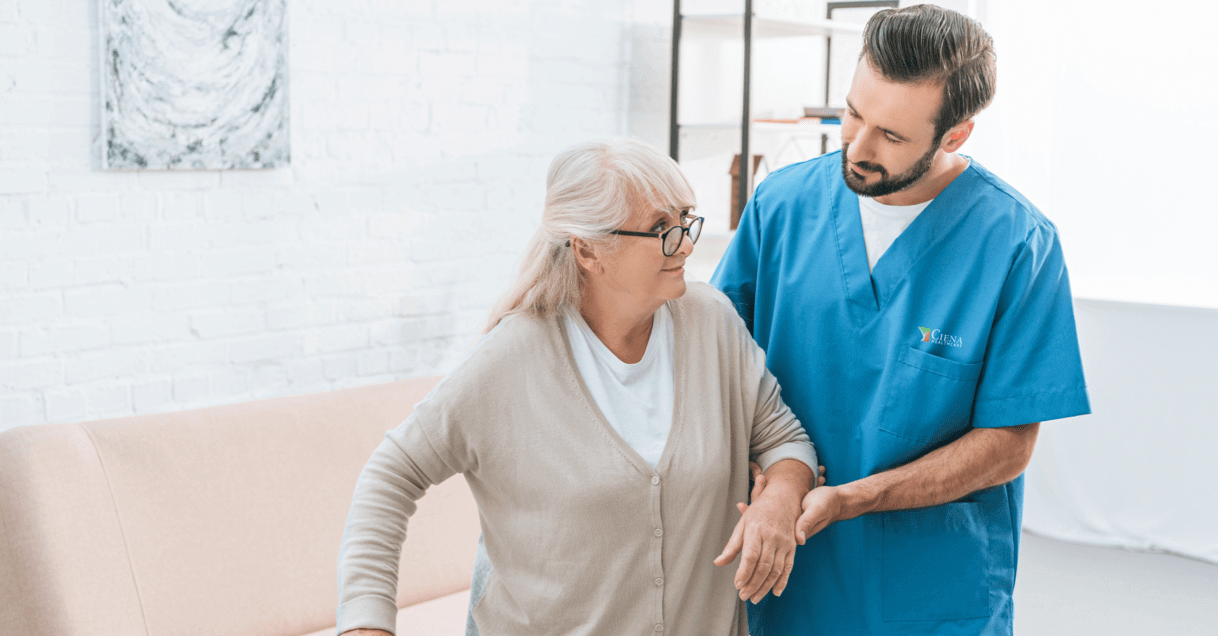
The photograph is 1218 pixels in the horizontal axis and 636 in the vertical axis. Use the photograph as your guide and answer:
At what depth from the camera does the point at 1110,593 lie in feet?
10.6

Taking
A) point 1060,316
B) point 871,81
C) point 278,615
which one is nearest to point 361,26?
point 278,615

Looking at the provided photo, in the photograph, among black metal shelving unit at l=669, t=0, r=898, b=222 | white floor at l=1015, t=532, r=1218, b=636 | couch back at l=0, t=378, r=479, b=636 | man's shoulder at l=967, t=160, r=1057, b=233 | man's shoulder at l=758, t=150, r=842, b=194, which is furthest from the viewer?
black metal shelving unit at l=669, t=0, r=898, b=222

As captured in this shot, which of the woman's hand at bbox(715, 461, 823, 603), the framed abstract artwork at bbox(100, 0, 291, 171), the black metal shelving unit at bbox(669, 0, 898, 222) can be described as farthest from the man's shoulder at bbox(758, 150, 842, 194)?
the black metal shelving unit at bbox(669, 0, 898, 222)

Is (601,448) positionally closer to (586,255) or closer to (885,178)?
(586,255)

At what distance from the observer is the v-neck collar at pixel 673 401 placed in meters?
1.18

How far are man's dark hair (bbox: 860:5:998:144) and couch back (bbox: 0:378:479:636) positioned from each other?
1363 mm

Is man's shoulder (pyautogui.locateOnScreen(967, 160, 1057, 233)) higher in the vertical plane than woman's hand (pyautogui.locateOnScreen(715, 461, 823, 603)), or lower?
higher

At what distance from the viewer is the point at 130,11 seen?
7.91ft

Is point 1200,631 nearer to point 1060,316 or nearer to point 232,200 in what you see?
point 1060,316

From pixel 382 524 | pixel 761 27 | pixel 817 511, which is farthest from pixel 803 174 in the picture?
pixel 761 27

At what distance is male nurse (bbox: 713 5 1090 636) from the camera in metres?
1.24

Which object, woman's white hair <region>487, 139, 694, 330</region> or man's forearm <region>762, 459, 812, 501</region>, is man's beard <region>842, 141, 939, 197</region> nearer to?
woman's white hair <region>487, 139, 694, 330</region>

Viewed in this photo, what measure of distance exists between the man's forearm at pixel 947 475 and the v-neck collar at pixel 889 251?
0.20 m

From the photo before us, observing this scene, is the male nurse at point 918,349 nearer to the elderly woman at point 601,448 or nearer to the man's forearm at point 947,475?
the man's forearm at point 947,475
